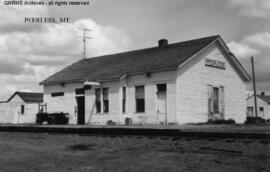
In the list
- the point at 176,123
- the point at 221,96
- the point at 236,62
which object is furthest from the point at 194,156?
the point at 236,62

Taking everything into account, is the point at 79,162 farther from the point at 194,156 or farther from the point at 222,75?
the point at 222,75

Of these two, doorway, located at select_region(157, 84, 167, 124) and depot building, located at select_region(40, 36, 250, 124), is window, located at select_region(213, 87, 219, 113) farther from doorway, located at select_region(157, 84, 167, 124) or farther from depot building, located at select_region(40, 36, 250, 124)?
doorway, located at select_region(157, 84, 167, 124)

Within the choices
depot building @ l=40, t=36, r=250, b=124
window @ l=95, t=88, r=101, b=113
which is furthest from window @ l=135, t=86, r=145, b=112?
window @ l=95, t=88, r=101, b=113

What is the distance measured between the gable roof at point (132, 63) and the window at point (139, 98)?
1107 mm

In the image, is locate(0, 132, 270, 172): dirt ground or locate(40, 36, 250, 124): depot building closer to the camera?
locate(0, 132, 270, 172): dirt ground

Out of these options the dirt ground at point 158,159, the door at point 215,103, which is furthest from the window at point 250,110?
the dirt ground at point 158,159

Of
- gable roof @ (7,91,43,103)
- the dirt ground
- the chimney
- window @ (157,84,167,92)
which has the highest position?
the chimney

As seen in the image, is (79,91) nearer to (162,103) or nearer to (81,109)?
(81,109)

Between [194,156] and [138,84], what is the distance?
14.9m

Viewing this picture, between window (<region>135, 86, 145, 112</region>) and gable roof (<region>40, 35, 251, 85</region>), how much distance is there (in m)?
1.11

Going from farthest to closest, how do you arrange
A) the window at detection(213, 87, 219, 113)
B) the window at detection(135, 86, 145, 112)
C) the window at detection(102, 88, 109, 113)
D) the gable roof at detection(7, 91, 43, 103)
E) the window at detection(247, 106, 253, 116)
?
the window at detection(247, 106, 253, 116) → the gable roof at detection(7, 91, 43, 103) → the window at detection(102, 88, 109, 113) → the window at detection(213, 87, 219, 113) → the window at detection(135, 86, 145, 112)

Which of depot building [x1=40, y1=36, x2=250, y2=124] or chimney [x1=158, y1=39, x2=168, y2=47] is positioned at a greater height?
chimney [x1=158, y1=39, x2=168, y2=47]

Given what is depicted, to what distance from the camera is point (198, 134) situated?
11.5 m

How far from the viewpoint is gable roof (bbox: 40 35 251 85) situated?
21500 millimetres
